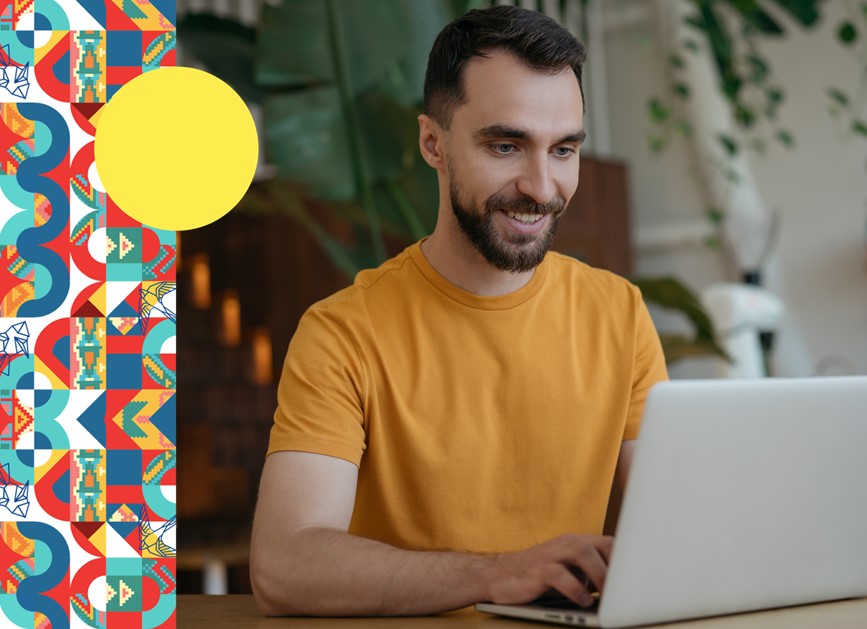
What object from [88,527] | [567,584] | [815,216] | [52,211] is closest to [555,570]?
[567,584]

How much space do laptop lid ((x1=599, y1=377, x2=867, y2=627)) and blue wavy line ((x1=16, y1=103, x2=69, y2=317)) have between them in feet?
1.43

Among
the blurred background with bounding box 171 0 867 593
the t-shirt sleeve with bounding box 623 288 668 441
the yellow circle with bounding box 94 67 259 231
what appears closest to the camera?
the yellow circle with bounding box 94 67 259 231

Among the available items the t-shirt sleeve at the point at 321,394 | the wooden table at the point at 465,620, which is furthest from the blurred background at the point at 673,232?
the wooden table at the point at 465,620

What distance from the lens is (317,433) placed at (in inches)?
45.8

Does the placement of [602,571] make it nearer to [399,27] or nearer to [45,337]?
[45,337]

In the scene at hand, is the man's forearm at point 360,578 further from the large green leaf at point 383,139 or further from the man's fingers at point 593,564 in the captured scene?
the large green leaf at point 383,139

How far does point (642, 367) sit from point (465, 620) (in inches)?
21.6

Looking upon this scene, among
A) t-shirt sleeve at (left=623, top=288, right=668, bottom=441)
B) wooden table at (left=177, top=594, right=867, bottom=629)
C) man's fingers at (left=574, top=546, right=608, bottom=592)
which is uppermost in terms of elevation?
t-shirt sleeve at (left=623, top=288, right=668, bottom=441)

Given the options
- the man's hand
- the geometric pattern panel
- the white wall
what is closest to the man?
the man's hand

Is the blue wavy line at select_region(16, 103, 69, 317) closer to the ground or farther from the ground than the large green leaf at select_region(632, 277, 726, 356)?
farther from the ground

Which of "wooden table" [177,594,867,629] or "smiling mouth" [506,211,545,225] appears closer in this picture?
"wooden table" [177,594,867,629]

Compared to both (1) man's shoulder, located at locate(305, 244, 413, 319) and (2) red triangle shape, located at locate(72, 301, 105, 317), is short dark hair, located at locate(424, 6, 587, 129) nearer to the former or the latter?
(1) man's shoulder, located at locate(305, 244, 413, 319)

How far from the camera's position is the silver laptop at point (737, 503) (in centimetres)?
81

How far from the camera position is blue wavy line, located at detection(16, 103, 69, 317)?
0.74 m
